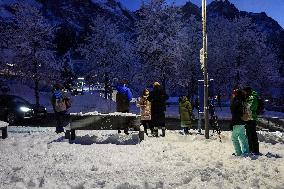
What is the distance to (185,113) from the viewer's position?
56.9ft

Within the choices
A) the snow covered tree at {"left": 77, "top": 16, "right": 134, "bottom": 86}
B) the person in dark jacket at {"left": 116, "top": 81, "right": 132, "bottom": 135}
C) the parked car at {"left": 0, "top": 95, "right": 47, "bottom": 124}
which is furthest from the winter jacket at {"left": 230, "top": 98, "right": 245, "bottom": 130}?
the snow covered tree at {"left": 77, "top": 16, "right": 134, "bottom": 86}

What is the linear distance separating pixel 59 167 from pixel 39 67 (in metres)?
37.3

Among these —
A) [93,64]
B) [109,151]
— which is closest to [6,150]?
[109,151]

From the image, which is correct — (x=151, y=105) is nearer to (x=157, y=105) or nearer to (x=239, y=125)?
(x=157, y=105)

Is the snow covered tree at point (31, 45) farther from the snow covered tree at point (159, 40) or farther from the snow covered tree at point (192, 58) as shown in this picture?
the snow covered tree at point (192, 58)

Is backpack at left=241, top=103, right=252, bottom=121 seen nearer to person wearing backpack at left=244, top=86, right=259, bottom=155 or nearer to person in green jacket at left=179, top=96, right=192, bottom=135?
person wearing backpack at left=244, top=86, right=259, bottom=155

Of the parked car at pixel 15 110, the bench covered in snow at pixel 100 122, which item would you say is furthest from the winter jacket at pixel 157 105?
the parked car at pixel 15 110

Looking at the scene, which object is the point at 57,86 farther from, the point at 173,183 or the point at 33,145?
the point at 173,183

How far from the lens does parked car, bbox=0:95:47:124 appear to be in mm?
22556

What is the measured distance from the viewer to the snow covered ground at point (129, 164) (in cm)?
795

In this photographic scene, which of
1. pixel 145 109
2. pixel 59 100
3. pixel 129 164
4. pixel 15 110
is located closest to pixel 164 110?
pixel 145 109

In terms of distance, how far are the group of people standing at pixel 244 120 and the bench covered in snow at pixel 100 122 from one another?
3.43 m

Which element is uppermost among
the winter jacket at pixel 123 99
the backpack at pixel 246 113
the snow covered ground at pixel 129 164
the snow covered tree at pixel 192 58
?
the snow covered tree at pixel 192 58

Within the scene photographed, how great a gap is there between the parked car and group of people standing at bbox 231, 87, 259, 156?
565 inches
